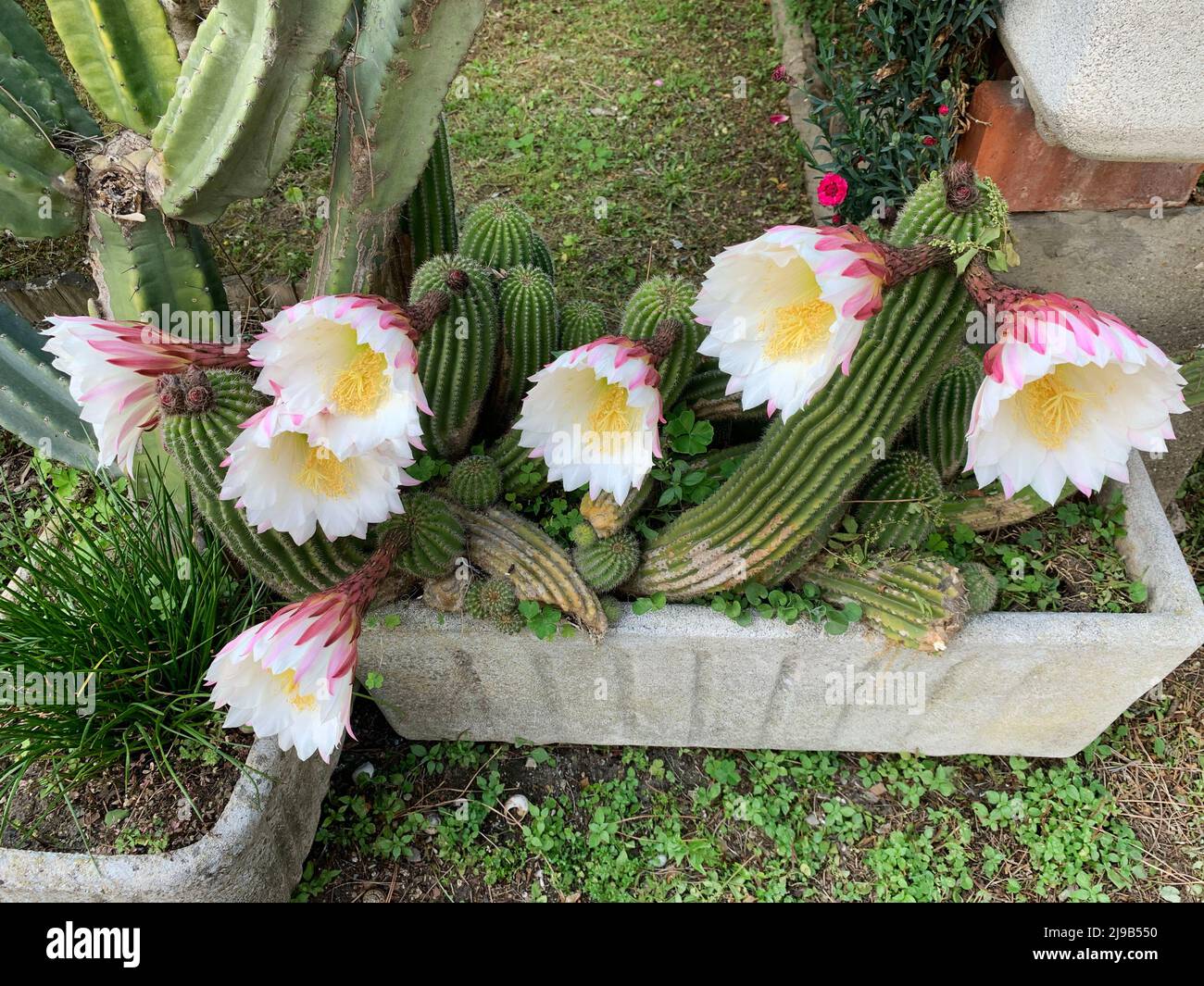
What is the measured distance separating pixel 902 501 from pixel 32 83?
209 cm

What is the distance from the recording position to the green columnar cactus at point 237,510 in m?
1.59

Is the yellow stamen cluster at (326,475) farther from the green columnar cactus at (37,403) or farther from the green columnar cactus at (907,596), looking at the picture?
the green columnar cactus at (907,596)

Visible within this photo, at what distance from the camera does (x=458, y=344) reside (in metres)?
1.89

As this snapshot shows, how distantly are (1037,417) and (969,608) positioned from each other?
629 mm

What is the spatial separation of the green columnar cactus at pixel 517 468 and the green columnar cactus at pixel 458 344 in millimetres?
104

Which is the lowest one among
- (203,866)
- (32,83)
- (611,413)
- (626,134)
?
(203,866)

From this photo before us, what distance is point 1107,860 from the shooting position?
220cm

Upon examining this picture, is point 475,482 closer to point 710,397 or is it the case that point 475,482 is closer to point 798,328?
point 710,397

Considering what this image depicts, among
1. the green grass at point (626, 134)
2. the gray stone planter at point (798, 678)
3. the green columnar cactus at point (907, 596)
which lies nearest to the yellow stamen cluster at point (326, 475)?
the gray stone planter at point (798, 678)

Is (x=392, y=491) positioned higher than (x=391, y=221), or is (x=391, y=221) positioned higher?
(x=391, y=221)

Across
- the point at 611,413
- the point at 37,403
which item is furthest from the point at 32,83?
the point at 611,413
